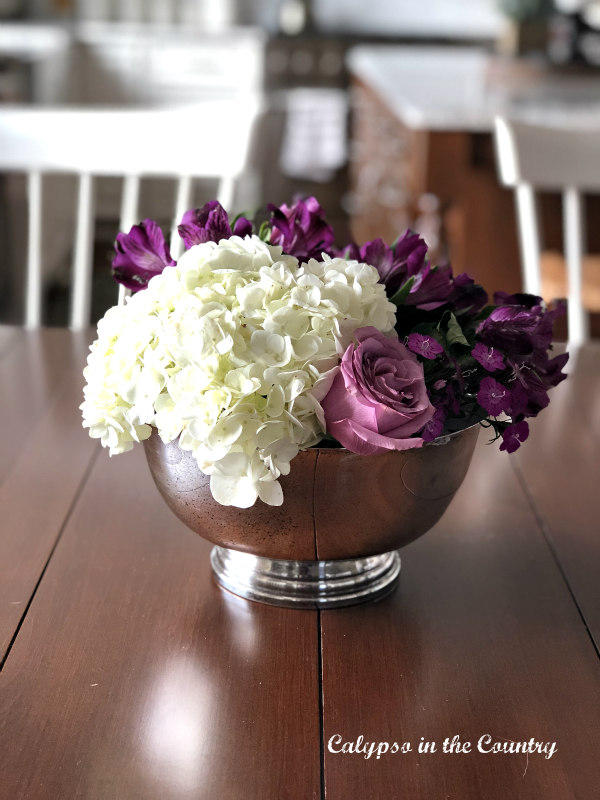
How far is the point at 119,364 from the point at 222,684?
209 millimetres

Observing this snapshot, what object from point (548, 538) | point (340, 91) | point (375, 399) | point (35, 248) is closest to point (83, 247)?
point (35, 248)

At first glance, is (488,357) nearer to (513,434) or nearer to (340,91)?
(513,434)

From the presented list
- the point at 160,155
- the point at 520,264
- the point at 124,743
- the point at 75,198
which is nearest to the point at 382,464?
the point at 124,743

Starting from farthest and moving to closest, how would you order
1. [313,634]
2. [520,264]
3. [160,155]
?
[520,264] → [160,155] → [313,634]

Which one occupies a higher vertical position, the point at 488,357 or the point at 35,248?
the point at 488,357

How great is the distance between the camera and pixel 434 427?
600 mm

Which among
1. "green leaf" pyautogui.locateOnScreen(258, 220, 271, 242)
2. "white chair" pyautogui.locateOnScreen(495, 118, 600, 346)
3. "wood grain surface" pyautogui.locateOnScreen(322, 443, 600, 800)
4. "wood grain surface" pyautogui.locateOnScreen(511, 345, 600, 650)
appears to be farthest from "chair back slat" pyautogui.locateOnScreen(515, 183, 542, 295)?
"green leaf" pyautogui.locateOnScreen(258, 220, 271, 242)

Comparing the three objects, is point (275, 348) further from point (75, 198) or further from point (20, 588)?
point (75, 198)

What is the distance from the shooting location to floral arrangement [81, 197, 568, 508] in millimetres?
580

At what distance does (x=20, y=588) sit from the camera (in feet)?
2.36

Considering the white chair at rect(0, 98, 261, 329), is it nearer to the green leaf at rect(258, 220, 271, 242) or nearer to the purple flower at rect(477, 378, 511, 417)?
A: the green leaf at rect(258, 220, 271, 242)

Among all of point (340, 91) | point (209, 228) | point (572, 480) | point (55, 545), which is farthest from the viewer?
point (340, 91)

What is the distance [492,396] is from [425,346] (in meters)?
0.06

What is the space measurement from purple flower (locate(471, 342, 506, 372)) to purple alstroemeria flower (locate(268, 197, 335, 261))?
0.14 metres
